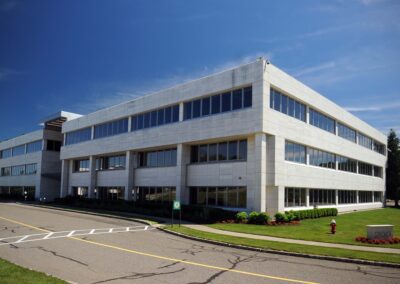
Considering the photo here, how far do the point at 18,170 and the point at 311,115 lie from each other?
182ft

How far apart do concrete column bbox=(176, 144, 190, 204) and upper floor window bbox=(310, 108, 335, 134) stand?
41.4 feet

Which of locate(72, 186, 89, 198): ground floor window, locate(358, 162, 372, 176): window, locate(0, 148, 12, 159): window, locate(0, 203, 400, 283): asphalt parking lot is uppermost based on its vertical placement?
locate(0, 148, 12, 159): window

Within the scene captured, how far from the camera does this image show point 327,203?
38.1m

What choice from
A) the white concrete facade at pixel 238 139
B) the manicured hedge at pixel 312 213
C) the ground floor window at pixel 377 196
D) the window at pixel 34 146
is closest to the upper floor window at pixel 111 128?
the white concrete facade at pixel 238 139

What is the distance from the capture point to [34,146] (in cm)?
6216

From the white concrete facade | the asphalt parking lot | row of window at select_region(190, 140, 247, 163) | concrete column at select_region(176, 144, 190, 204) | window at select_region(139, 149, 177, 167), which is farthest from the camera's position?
window at select_region(139, 149, 177, 167)

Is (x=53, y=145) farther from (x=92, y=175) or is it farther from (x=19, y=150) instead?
(x=92, y=175)

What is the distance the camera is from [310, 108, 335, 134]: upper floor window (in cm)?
3556

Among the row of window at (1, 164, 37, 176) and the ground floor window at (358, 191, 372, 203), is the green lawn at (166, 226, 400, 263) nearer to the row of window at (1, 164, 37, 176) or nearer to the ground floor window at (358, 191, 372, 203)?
the ground floor window at (358, 191, 372, 203)

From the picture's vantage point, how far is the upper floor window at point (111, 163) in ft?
141

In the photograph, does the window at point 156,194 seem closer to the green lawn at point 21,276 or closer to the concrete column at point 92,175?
the concrete column at point 92,175

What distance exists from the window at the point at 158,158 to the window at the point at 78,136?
1210cm

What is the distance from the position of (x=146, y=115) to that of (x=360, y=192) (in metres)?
31.7

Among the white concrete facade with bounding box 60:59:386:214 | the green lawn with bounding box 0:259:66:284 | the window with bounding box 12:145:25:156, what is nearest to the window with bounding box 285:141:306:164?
the white concrete facade with bounding box 60:59:386:214
